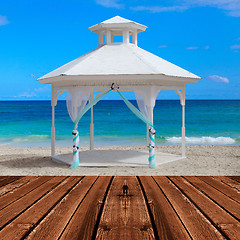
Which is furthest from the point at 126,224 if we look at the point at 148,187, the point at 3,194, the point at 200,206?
the point at 3,194

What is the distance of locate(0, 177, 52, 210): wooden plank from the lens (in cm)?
215

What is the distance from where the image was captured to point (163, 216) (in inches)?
73.7

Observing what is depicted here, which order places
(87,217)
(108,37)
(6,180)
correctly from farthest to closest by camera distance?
A: (108,37), (6,180), (87,217)

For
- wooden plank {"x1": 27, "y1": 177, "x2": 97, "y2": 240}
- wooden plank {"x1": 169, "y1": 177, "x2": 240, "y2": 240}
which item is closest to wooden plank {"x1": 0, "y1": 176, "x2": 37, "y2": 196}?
wooden plank {"x1": 27, "y1": 177, "x2": 97, "y2": 240}

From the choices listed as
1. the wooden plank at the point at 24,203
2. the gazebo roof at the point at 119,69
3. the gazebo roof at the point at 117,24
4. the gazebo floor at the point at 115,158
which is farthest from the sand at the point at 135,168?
the wooden plank at the point at 24,203

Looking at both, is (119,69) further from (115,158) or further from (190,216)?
(190,216)

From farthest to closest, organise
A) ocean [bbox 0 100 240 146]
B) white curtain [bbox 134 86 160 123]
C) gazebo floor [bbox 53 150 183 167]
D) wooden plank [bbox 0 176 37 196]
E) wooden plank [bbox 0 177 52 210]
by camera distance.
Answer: ocean [bbox 0 100 240 146] → gazebo floor [bbox 53 150 183 167] → white curtain [bbox 134 86 160 123] → wooden plank [bbox 0 176 37 196] → wooden plank [bbox 0 177 52 210]

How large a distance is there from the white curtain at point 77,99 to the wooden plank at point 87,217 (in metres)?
7.73

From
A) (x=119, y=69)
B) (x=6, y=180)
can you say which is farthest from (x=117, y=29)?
(x=6, y=180)

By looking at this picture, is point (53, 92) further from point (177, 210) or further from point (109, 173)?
point (177, 210)

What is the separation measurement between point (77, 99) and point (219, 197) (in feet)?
26.9

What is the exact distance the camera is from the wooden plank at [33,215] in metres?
1.66

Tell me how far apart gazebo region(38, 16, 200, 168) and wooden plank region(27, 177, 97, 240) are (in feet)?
23.6

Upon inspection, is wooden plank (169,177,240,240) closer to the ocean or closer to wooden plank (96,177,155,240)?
wooden plank (96,177,155,240)
